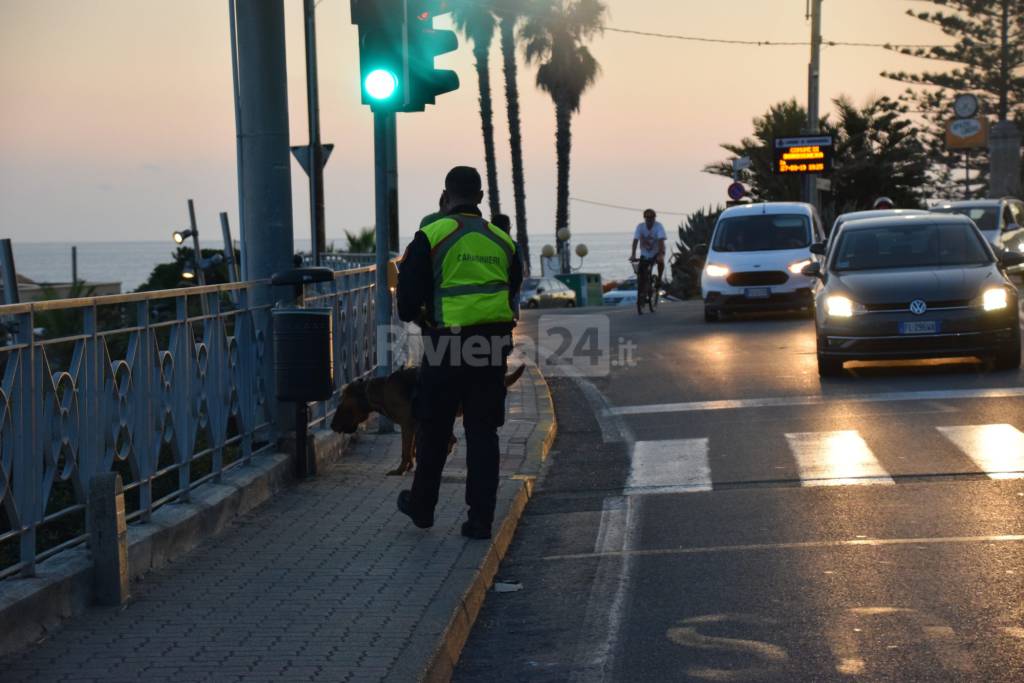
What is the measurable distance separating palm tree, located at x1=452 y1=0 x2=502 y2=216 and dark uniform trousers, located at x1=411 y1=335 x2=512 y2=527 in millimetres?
53055

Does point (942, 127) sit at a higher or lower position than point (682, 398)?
higher

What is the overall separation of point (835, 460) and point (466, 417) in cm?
369

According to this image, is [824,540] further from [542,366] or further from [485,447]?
[542,366]

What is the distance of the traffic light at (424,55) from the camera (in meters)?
11.6

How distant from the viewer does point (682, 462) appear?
11.5 metres

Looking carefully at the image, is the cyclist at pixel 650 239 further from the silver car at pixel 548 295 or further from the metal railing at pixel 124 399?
the silver car at pixel 548 295

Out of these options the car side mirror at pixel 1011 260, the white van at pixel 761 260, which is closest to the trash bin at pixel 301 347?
the car side mirror at pixel 1011 260

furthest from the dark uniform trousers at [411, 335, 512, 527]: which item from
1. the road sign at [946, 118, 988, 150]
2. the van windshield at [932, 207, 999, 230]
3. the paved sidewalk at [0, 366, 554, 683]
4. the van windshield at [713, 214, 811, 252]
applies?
the road sign at [946, 118, 988, 150]

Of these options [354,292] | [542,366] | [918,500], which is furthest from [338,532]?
[542,366]

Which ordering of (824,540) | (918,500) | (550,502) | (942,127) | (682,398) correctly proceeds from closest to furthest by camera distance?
(824,540) < (918,500) < (550,502) < (682,398) < (942,127)

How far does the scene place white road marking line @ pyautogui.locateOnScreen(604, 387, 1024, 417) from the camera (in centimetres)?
1445

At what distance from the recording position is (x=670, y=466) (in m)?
11.3

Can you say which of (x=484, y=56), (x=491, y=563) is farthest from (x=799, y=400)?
(x=484, y=56)

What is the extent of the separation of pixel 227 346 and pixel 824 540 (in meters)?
3.62
